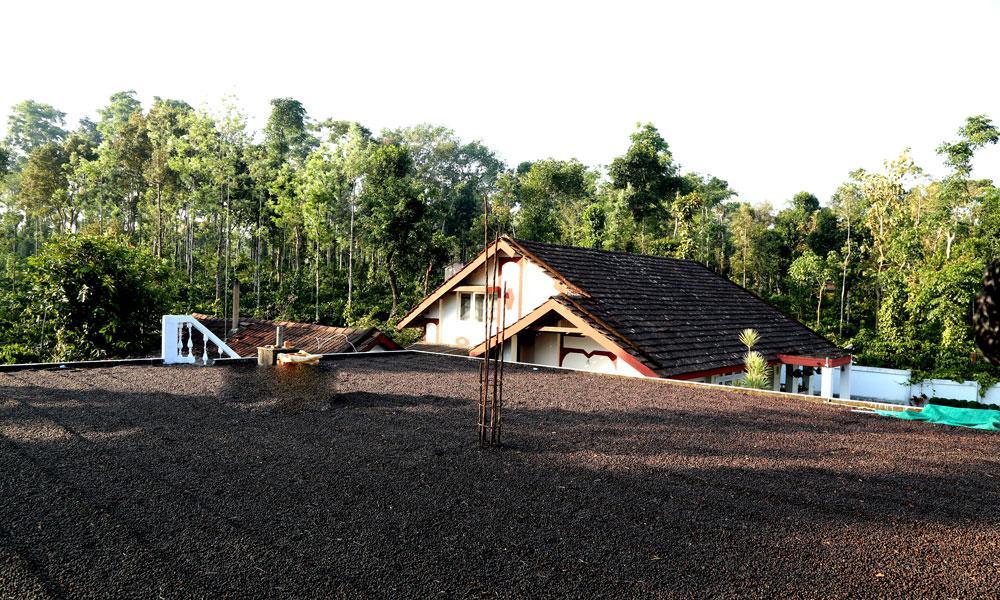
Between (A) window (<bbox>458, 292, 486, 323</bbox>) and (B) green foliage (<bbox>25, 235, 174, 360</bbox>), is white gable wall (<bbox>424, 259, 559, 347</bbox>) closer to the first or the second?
(A) window (<bbox>458, 292, 486, 323</bbox>)

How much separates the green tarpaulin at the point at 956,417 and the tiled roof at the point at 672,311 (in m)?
4.83

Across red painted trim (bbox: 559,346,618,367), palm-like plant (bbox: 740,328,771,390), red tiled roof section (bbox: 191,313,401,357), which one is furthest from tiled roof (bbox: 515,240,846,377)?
red tiled roof section (bbox: 191,313,401,357)

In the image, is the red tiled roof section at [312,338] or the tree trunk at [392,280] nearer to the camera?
the red tiled roof section at [312,338]

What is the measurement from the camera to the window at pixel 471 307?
1819cm

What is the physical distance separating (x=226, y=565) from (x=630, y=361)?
10.1 metres

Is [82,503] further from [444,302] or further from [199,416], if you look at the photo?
[444,302]

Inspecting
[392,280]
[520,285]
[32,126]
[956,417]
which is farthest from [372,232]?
[32,126]

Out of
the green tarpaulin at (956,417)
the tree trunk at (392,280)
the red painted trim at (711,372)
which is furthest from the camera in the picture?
the tree trunk at (392,280)

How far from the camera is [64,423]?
7.01 m

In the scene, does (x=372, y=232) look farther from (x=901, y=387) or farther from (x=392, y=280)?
(x=901, y=387)

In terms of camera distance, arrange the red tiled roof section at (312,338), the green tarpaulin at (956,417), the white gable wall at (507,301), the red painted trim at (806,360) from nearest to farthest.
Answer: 1. the green tarpaulin at (956,417)
2. the red painted trim at (806,360)
3. the white gable wall at (507,301)
4. the red tiled roof section at (312,338)

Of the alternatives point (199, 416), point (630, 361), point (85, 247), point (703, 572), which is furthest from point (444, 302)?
point (703, 572)

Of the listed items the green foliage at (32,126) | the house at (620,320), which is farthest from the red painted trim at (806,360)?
the green foliage at (32,126)

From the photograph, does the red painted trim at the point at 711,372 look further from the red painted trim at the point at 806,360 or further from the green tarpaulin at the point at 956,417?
the green tarpaulin at the point at 956,417
